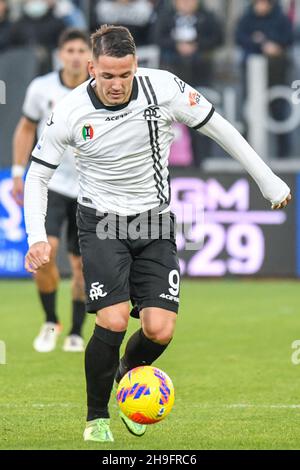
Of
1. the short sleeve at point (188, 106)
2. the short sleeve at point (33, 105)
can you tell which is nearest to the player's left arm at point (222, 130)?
the short sleeve at point (188, 106)

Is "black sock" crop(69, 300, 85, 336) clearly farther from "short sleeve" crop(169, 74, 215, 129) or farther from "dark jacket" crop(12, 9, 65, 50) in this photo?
"dark jacket" crop(12, 9, 65, 50)

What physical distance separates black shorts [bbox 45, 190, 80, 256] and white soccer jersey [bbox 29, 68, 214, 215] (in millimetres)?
3353

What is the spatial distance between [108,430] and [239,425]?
0.92 meters

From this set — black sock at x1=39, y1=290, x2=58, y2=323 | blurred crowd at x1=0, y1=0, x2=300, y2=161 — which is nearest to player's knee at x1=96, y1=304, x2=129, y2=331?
black sock at x1=39, y1=290, x2=58, y2=323

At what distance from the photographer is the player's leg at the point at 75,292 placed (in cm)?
1026

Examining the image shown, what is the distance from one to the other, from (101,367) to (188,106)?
60.6 inches

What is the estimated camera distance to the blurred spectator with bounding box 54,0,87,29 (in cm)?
1661

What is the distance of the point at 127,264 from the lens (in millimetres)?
6727

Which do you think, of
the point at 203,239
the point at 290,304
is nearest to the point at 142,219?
the point at 290,304

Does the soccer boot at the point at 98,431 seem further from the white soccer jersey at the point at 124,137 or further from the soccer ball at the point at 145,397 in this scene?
the white soccer jersey at the point at 124,137

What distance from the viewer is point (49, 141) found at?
21.8 ft

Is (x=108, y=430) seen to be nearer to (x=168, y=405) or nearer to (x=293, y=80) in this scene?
(x=168, y=405)

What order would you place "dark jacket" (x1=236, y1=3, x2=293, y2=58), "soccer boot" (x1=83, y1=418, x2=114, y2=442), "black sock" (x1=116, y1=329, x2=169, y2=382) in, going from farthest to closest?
"dark jacket" (x1=236, y1=3, x2=293, y2=58) → "black sock" (x1=116, y1=329, x2=169, y2=382) → "soccer boot" (x1=83, y1=418, x2=114, y2=442)

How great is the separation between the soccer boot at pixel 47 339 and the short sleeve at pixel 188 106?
405 cm
